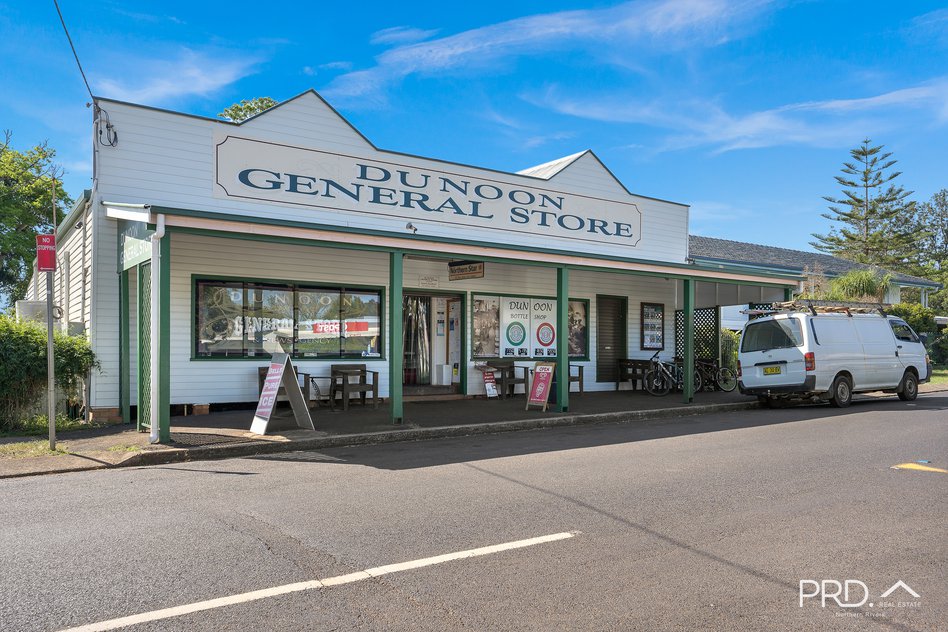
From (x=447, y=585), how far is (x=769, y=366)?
12163mm

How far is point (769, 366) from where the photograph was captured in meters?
14.4

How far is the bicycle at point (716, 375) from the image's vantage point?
18266mm

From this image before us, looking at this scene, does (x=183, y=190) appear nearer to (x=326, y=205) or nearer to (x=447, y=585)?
(x=326, y=205)

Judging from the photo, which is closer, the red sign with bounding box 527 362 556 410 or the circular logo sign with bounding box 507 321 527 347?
the red sign with bounding box 527 362 556 410

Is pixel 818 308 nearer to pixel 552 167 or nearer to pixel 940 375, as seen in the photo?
pixel 552 167

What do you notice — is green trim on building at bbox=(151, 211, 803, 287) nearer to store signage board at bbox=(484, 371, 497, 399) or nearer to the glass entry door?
store signage board at bbox=(484, 371, 497, 399)

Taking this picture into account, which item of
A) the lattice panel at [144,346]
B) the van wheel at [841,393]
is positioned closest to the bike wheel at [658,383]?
the van wheel at [841,393]

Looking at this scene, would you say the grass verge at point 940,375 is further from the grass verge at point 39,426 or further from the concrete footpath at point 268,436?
the grass verge at point 39,426

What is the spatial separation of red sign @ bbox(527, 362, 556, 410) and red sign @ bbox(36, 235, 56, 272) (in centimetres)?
828

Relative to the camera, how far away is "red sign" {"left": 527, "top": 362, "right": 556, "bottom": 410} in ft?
42.8

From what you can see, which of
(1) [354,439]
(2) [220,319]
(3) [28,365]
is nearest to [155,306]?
(3) [28,365]

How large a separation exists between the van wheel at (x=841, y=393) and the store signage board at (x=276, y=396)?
1072 cm

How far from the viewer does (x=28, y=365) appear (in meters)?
10.4

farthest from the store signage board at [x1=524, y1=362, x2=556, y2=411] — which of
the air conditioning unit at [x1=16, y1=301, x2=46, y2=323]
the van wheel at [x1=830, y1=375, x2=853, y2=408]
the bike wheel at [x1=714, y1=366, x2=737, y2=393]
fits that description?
the air conditioning unit at [x1=16, y1=301, x2=46, y2=323]
